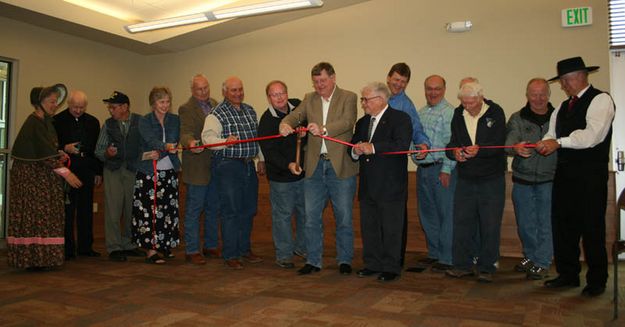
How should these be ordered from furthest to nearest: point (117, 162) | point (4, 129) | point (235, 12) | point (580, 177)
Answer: point (4, 129) → point (235, 12) → point (117, 162) → point (580, 177)

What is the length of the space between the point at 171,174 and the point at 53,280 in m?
1.31

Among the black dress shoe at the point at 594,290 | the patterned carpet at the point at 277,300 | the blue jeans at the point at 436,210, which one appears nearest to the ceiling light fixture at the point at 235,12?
the blue jeans at the point at 436,210

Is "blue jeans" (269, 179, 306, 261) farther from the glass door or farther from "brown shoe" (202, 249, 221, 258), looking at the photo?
the glass door

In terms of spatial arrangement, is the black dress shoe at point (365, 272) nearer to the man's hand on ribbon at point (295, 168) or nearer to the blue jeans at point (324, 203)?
the blue jeans at point (324, 203)

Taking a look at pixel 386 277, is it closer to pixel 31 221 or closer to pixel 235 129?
pixel 235 129

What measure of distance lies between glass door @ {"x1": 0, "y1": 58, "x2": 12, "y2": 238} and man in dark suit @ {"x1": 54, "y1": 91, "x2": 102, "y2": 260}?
148cm

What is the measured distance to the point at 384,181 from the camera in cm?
374

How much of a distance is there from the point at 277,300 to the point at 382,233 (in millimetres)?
1058

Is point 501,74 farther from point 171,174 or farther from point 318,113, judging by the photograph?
point 171,174

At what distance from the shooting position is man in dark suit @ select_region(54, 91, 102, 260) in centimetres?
505

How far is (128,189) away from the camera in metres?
4.89

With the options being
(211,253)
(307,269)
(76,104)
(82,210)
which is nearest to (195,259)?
(211,253)

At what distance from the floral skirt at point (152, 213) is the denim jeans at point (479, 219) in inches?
98.9

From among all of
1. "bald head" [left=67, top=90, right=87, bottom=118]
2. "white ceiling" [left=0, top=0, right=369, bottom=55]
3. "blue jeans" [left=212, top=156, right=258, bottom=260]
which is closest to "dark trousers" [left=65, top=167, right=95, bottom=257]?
"bald head" [left=67, top=90, right=87, bottom=118]
